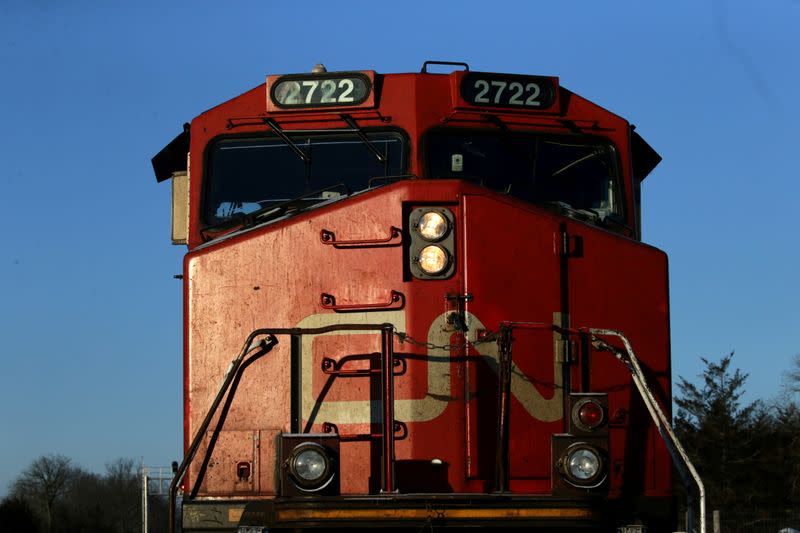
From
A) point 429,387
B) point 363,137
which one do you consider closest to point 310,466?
point 429,387

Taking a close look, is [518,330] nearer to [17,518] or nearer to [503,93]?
[503,93]

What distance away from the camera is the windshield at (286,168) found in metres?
9.96

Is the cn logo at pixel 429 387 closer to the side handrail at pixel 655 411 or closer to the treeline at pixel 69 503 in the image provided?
the side handrail at pixel 655 411

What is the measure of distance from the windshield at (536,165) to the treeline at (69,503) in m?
28.6

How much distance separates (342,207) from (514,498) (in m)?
2.57

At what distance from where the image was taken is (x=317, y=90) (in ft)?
33.6

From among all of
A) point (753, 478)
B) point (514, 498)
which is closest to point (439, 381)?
point (514, 498)

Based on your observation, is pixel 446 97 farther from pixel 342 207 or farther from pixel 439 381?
pixel 439 381

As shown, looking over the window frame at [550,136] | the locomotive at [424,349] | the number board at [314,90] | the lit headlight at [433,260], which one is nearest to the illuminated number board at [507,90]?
the window frame at [550,136]

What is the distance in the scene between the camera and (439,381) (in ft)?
28.5

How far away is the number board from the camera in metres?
10.2

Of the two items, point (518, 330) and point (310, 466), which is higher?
point (518, 330)

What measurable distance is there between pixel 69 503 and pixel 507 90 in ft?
160

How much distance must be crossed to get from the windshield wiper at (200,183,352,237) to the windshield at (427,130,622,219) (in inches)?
34.5
